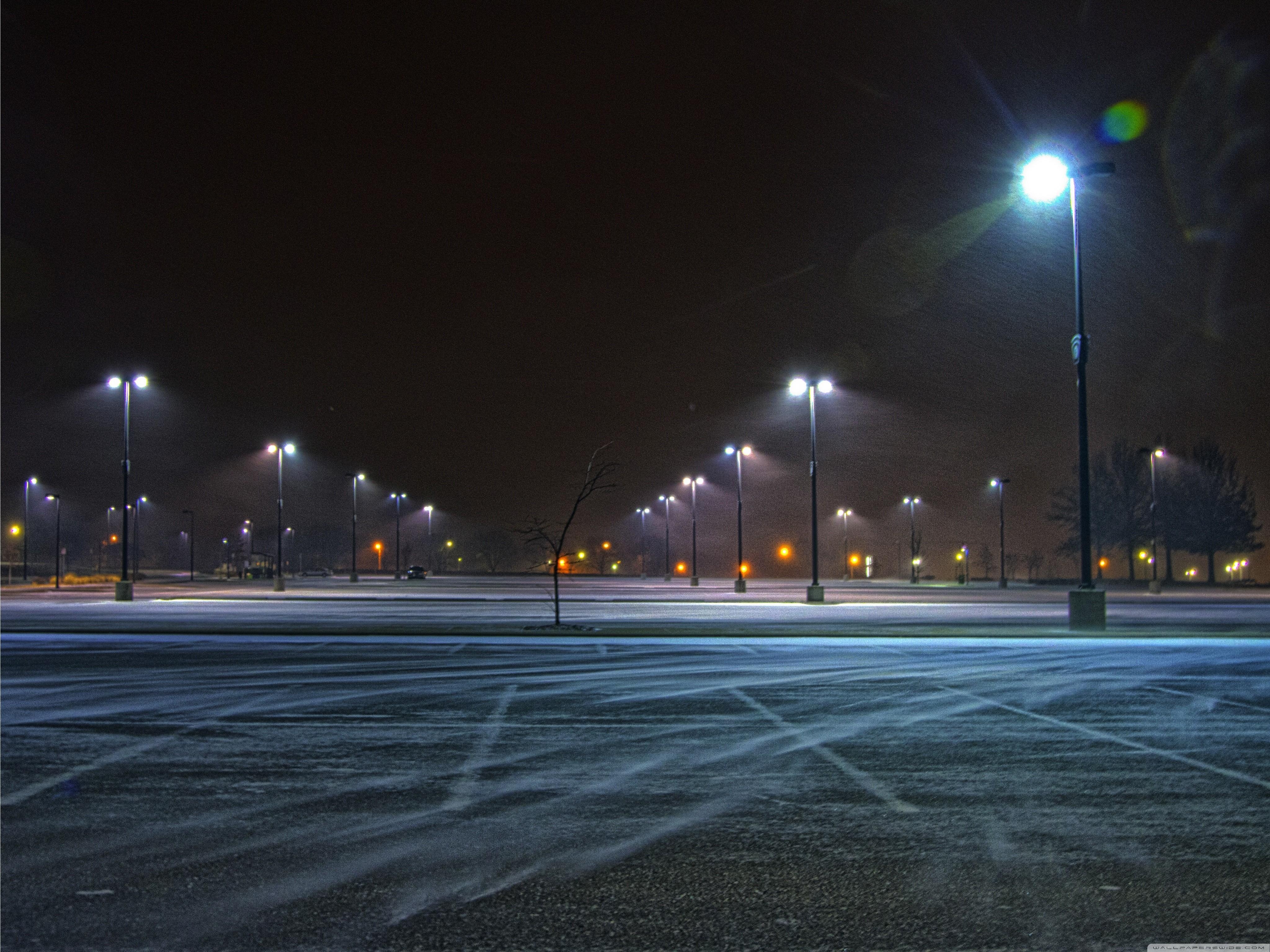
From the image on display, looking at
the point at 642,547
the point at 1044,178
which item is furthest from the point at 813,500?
the point at 642,547

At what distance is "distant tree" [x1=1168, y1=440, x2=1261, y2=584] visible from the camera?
95875 millimetres

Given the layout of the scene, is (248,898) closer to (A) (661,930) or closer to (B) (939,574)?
(A) (661,930)

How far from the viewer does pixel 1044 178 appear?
70.3 feet

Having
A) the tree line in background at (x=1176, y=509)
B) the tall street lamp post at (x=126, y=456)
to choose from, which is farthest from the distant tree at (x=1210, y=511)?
the tall street lamp post at (x=126, y=456)

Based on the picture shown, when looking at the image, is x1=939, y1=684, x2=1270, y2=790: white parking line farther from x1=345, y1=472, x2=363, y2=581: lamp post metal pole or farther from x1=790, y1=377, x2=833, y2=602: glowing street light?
x1=345, y1=472, x2=363, y2=581: lamp post metal pole

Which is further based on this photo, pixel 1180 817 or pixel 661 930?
pixel 1180 817

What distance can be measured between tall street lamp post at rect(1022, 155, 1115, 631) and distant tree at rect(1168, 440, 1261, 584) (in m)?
84.1

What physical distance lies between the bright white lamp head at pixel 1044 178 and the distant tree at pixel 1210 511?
87574 millimetres

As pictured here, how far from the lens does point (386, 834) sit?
6.11 metres

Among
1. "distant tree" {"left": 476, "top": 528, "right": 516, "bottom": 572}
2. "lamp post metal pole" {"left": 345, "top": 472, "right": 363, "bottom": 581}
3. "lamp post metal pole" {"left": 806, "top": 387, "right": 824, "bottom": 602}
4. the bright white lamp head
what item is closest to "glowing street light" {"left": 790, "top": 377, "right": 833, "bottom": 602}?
"lamp post metal pole" {"left": 806, "top": 387, "right": 824, "bottom": 602}

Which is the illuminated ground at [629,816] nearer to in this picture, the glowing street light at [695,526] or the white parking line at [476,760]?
the white parking line at [476,760]

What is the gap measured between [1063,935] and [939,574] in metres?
169

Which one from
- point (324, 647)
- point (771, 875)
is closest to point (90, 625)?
point (324, 647)

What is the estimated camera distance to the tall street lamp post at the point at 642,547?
376ft
